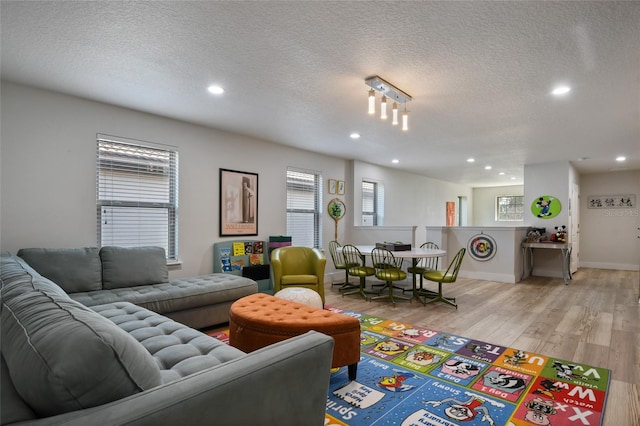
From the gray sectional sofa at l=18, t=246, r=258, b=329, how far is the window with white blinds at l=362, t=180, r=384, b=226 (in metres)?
4.07

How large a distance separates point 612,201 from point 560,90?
23.4ft

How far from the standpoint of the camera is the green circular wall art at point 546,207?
269 inches

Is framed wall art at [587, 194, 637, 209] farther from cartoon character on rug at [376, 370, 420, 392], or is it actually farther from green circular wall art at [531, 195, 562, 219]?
cartoon character on rug at [376, 370, 420, 392]

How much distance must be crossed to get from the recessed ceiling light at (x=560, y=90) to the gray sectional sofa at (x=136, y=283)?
12.2 ft

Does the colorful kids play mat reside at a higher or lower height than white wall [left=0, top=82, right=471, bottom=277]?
lower

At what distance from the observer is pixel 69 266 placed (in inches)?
119

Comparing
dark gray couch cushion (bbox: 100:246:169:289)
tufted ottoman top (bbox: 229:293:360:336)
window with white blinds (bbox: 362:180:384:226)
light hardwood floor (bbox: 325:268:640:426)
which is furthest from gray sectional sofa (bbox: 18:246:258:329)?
window with white blinds (bbox: 362:180:384:226)

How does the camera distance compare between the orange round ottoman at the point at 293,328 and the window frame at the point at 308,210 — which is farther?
the window frame at the point at 308,210

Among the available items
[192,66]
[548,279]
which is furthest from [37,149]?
[548,279]

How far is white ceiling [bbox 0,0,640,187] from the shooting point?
2.05 metres

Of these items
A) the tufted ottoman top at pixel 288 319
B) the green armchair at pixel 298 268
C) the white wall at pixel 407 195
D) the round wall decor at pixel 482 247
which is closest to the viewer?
the tufted ottoman top at pixel 288 319

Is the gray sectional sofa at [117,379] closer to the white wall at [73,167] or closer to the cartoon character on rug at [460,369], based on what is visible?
the cartoon character on rug at [460,369]

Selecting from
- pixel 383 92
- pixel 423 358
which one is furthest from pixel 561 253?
pixel 383 92

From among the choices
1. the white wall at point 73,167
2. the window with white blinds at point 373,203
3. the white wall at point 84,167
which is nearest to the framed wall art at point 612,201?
the window with white blinds at point 373,203
